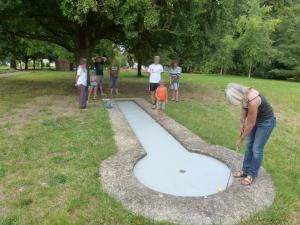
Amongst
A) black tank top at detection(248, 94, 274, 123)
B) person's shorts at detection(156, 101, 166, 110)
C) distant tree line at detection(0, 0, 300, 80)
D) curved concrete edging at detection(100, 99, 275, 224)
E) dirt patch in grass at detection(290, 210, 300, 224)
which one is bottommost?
dirt patch in grass at detection(290, 210, 300, 224)

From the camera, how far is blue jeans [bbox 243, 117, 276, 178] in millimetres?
4756

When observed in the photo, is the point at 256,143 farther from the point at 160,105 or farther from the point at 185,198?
the point at 160,105

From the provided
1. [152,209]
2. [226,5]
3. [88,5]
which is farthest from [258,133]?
[226,5]

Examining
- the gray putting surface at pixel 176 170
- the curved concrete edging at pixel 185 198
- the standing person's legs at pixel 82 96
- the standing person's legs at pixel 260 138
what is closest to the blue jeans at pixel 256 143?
the standing person's legs at pixel 260 138

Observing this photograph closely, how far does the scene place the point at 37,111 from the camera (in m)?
10.5

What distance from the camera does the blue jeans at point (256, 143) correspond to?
4756mm

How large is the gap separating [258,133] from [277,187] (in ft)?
2.98

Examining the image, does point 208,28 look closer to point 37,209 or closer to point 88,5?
point 88,5

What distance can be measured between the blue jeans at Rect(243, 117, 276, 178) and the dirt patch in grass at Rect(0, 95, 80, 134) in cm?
533

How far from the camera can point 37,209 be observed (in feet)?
13.7

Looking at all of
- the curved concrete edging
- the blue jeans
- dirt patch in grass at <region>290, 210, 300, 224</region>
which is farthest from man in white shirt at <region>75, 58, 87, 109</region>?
dirt patch in grass at <region>290, 210, 300, 224</region>

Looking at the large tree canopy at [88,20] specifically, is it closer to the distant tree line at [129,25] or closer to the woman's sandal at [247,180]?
the distant tree line at [129,25]

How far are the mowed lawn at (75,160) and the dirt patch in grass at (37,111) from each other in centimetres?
2

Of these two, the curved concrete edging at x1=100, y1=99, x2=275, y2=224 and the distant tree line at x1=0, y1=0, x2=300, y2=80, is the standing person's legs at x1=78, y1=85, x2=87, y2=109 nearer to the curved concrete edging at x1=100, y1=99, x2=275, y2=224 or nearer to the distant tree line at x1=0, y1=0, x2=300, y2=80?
the distant tree line at x1=0, y1=0, x2=300, y2=80
